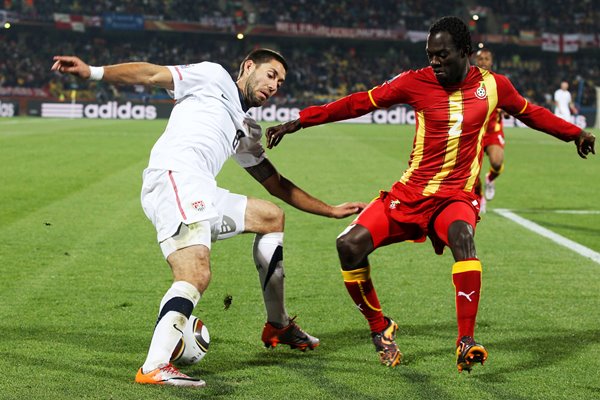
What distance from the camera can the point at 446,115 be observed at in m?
6.03

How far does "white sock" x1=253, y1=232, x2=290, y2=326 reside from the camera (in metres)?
6.05

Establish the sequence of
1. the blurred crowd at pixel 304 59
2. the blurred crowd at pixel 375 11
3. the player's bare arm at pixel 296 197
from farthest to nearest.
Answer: the blurred crowd at pixel 375 11 < the blurred crowd at pixel 304 59 < the player's bare arm at pixel 296 197

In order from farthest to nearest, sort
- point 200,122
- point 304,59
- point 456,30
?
point 304,59 < point 456,30 < point 200,122

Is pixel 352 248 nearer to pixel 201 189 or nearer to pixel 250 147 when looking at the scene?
pixel 250 147

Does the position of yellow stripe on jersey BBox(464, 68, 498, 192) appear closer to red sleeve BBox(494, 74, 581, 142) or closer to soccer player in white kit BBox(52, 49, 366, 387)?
red sleeve BBox(494, 74, 581, 142)

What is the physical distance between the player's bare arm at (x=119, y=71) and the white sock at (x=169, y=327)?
3.49 ft

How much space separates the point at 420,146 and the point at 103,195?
9713 millimetres

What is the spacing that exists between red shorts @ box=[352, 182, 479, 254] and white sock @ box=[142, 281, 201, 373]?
4.58 ft

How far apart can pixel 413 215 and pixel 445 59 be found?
93 cm

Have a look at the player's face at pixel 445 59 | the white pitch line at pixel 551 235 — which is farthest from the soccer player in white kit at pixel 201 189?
the white pitch line at pixel 551 235

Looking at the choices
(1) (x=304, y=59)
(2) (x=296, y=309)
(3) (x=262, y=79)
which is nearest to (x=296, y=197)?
(3) (x=262, y=79)

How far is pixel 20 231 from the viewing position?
11.2m

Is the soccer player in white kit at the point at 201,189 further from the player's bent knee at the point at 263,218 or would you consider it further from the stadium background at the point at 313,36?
the stadium background at the point at 313,36

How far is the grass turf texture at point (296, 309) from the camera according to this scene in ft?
17.0
